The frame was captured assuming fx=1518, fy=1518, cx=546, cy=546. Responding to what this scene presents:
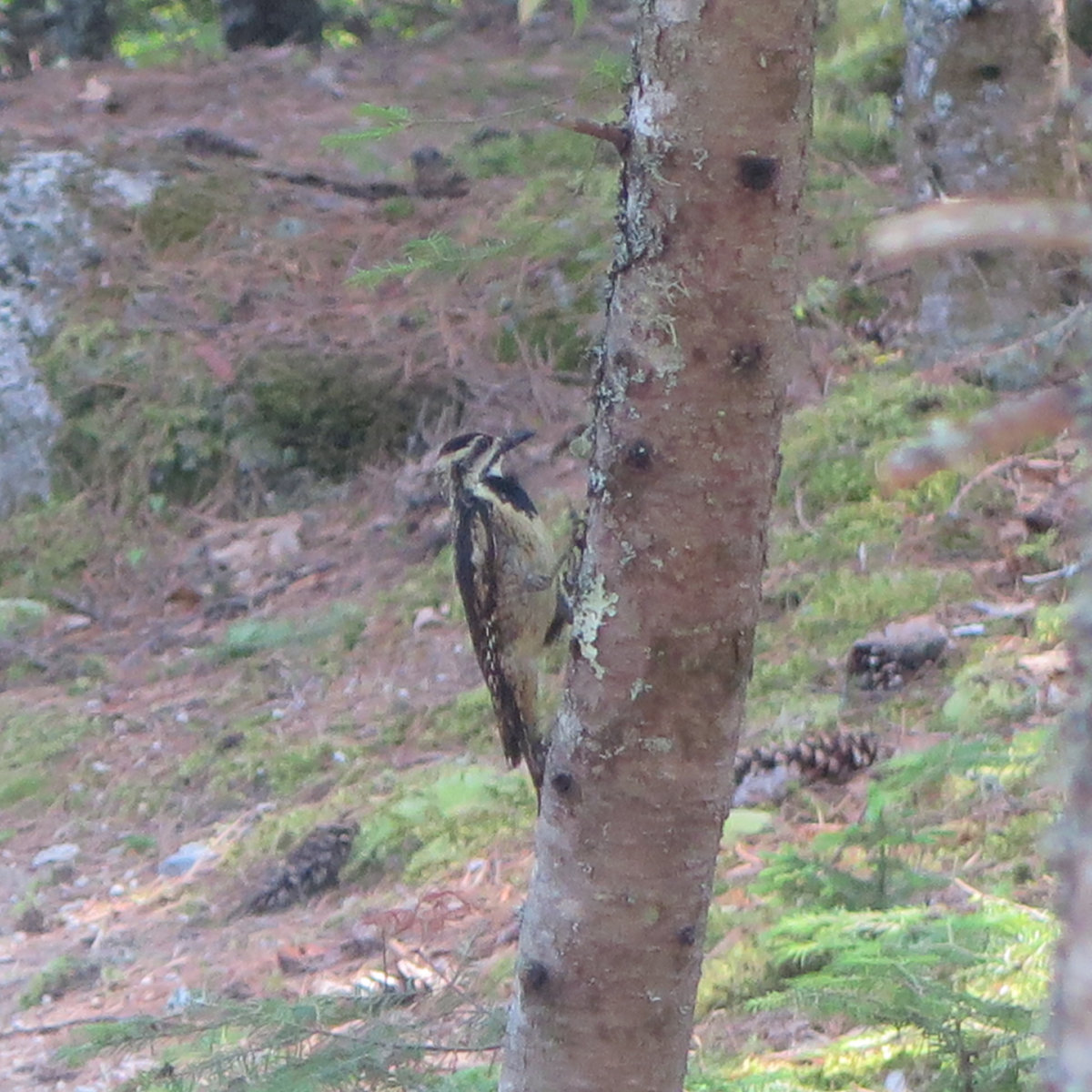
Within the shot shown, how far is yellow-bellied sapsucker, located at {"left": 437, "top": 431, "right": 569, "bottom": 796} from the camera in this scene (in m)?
4.95

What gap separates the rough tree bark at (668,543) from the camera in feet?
6.91

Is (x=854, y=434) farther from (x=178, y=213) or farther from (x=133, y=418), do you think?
(x=178, y=213)

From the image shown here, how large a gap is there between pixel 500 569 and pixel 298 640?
293cm

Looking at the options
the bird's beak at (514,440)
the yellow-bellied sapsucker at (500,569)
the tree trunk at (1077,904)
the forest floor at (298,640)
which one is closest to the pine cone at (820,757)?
the forest floor at (298,640)

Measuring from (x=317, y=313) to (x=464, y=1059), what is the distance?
6802 millimetres

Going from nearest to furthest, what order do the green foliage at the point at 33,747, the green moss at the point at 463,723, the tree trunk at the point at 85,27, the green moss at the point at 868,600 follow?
the green moss at the point at 868,600, the green moss at the point at 463,723, the green foliage at the point at 33,747, the tree trunk at the point at 85,27

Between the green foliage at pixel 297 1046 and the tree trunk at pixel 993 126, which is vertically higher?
the tree trunk at pixel 993 126

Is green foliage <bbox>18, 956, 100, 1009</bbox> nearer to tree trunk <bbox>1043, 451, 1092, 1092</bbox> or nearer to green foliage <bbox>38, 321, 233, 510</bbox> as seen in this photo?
green foliage <bbox>38, 321, 233, 510</bbox>

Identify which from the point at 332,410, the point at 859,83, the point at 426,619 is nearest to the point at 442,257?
the point at 426,619

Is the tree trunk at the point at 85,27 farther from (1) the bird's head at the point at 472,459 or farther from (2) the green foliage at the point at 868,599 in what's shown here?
(2) the green foliage at the point at 868,599

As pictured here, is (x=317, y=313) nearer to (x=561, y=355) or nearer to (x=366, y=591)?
(x=561, y=355)

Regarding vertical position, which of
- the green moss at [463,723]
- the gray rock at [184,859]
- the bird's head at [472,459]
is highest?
the bird's head at [472,459]

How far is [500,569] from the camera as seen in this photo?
5.07 metres

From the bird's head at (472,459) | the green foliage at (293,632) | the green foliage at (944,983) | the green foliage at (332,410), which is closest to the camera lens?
the green foliage at (944,983)
